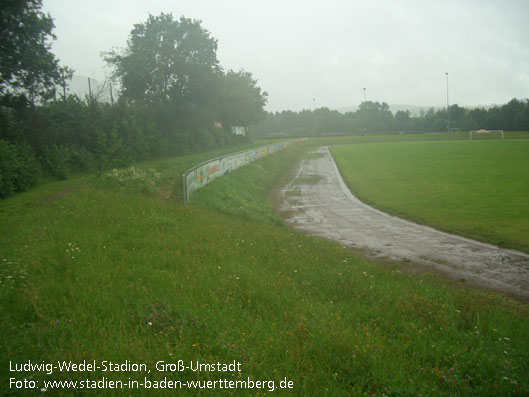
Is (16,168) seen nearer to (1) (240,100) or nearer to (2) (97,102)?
(2) (97,102)

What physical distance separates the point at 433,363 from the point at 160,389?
9.51 feet

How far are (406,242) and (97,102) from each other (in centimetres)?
1862

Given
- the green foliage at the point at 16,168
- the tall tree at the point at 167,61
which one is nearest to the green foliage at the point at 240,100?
the tall tree at the point at 167,61

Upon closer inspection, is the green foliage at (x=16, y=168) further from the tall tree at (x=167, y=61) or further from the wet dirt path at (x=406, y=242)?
the tall tree at (x=167, y=61)

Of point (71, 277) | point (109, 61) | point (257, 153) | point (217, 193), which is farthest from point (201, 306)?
point (109, 61)

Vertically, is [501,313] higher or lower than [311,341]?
lower

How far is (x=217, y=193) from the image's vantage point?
1738 cm

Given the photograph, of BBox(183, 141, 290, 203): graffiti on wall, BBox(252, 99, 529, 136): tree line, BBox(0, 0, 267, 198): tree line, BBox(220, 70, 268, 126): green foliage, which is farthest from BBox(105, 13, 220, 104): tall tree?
BBox(252, 99, 529, 136): tree line

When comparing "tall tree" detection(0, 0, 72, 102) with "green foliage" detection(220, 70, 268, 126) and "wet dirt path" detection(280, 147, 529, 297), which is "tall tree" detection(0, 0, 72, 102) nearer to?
"wet dirt path" detection(280, 147, 529, 297)

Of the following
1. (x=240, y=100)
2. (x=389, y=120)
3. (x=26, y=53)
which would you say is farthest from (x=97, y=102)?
(x=389, y=120)

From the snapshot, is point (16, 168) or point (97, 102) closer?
point (16, 168)

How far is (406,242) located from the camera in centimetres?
1176

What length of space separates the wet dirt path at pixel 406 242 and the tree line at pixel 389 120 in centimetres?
9969

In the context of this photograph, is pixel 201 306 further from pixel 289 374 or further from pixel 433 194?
pixel 433 194
